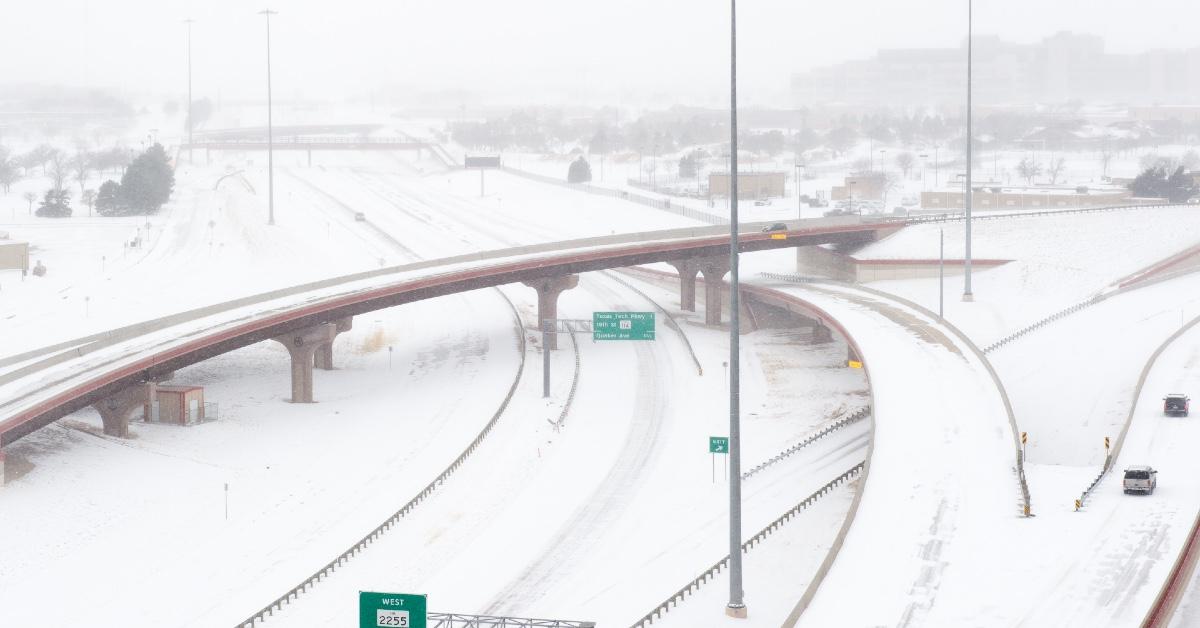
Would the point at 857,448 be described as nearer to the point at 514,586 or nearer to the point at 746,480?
the point at 746,480

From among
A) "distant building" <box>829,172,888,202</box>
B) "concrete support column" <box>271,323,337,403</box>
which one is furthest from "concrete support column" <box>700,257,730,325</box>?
"distant building" <box>829,172,888,202</box>

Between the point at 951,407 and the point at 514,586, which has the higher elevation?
the point at 951,407

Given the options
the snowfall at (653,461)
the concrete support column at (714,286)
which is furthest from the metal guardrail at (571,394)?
the concrete support column at (714,286)

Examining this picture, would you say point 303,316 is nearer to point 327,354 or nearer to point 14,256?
point 327,354

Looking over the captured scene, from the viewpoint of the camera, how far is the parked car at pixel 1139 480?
39.5m

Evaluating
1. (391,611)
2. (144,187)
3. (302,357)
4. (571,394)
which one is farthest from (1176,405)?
(144,187)

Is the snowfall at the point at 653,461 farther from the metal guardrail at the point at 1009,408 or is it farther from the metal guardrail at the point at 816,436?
the metal guardrail at the point at 816,436

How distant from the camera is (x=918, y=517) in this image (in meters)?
37.1

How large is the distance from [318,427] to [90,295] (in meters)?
39.0

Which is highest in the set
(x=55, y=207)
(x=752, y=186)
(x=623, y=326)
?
(x=752, y=186)

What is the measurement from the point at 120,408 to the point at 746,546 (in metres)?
27.7

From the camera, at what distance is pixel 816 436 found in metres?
57.5

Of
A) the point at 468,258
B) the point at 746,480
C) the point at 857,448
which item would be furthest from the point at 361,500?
the point at 468,258

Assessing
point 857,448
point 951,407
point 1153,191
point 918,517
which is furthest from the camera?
point 1153,191
